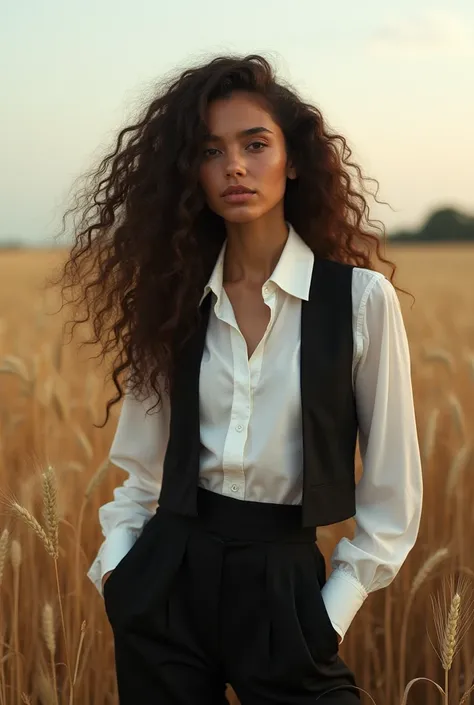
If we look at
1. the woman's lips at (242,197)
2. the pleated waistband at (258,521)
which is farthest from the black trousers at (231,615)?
the woman's lips at (242,197)

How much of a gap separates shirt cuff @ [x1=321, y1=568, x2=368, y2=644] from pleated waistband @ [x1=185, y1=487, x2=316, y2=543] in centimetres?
7

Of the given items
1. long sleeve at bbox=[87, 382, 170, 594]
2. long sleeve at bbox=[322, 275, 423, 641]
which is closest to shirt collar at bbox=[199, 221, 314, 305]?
long sleeve at bbox=[322, 275, 423, 641]

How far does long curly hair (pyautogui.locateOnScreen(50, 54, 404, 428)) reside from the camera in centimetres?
152

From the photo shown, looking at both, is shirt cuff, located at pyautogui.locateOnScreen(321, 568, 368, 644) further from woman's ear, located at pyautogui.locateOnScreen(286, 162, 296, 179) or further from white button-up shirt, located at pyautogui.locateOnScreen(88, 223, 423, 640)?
woman's ear, located at pyautogui.locateOnScreen(286, 162, 296, 179)

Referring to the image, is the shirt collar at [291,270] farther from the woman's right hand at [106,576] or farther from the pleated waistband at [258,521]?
the woman's right hand at [106,576]

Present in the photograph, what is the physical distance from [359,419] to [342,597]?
0.27m

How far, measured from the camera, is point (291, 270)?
1.46 metres

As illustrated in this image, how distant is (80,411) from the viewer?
3.38 metres

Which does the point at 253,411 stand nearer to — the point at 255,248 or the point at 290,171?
the point at 255,248

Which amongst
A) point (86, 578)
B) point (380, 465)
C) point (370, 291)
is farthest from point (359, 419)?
point (86, 578)

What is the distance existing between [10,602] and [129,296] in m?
0.98

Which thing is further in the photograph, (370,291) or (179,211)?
(179,211)

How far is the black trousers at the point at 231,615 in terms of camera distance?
4.46 feet

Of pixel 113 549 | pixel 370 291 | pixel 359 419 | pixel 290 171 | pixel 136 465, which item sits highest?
pixel 290 171
